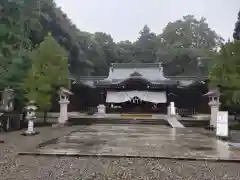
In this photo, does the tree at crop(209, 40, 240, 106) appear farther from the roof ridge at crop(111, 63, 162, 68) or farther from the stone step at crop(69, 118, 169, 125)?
the roof ridge at crop(111, 63, 162, 68)

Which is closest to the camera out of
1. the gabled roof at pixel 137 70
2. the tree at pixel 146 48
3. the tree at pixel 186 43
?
the gabled roof at pixel 137 70

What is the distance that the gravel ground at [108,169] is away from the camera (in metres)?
6.03

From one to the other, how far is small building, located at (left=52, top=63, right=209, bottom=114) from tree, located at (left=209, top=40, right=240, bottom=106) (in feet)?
34.0

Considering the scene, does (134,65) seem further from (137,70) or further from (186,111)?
(186,111)

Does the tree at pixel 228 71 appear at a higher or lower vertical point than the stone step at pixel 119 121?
higher

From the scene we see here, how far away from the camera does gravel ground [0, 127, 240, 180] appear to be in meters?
6.03

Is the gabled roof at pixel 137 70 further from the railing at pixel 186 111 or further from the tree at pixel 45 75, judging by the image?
the tree at pixel 45 75

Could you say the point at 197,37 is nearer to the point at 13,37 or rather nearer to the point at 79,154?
the point at 13,37

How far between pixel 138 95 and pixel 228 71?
13.0 meters

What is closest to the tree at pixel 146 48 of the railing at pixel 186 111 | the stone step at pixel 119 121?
the railing at pixel 186 111

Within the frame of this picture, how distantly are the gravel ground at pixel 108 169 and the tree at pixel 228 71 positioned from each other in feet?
33.5

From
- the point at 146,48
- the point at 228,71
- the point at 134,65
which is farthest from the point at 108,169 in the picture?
the point at 146,48

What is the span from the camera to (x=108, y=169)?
22.0ft

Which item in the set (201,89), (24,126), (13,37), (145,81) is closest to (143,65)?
(145,81)
